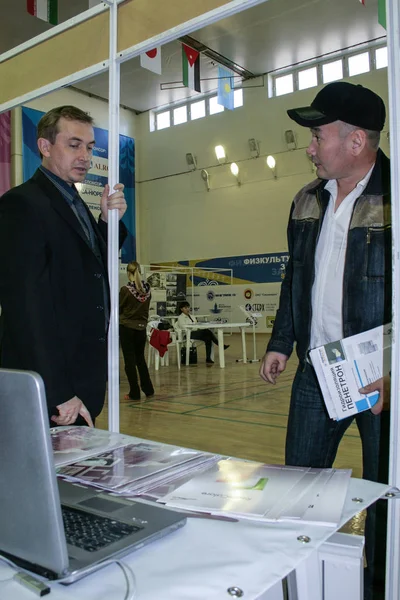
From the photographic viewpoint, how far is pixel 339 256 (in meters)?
1.38

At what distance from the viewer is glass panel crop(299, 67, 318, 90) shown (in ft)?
39.8

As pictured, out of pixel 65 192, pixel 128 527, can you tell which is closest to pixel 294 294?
pixel 65 192

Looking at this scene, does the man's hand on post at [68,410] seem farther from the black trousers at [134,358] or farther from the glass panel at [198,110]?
the glass panel at [198,110]

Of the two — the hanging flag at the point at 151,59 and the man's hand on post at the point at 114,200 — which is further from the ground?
the hanging flag at the point at 151,59

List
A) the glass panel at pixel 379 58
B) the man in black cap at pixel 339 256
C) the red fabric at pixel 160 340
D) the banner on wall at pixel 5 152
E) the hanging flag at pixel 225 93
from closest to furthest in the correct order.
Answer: the man in black cap at pixel 339 256 → the hanging flag at pixel 225 93 → the red fabric at pixel 160 340 → the glass panel at pixel 379 58 → the banner on wall at pixel 5 152

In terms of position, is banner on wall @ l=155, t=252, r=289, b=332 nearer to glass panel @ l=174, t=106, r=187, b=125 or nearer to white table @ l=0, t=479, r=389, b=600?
glass panel @ l=174, t=106, r=187, b=125

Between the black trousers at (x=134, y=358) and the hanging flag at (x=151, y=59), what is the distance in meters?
3.94

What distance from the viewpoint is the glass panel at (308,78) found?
→ 12125mm

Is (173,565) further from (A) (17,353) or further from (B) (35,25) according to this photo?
(B) (35,25)

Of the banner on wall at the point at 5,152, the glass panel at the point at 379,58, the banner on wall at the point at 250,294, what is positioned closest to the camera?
the glass panel at the point at 379,58

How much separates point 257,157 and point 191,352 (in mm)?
6391

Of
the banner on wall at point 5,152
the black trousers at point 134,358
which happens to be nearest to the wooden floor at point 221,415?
the black trousers at point 134,358

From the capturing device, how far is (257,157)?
13.2 meters

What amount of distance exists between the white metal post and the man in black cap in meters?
0.13
